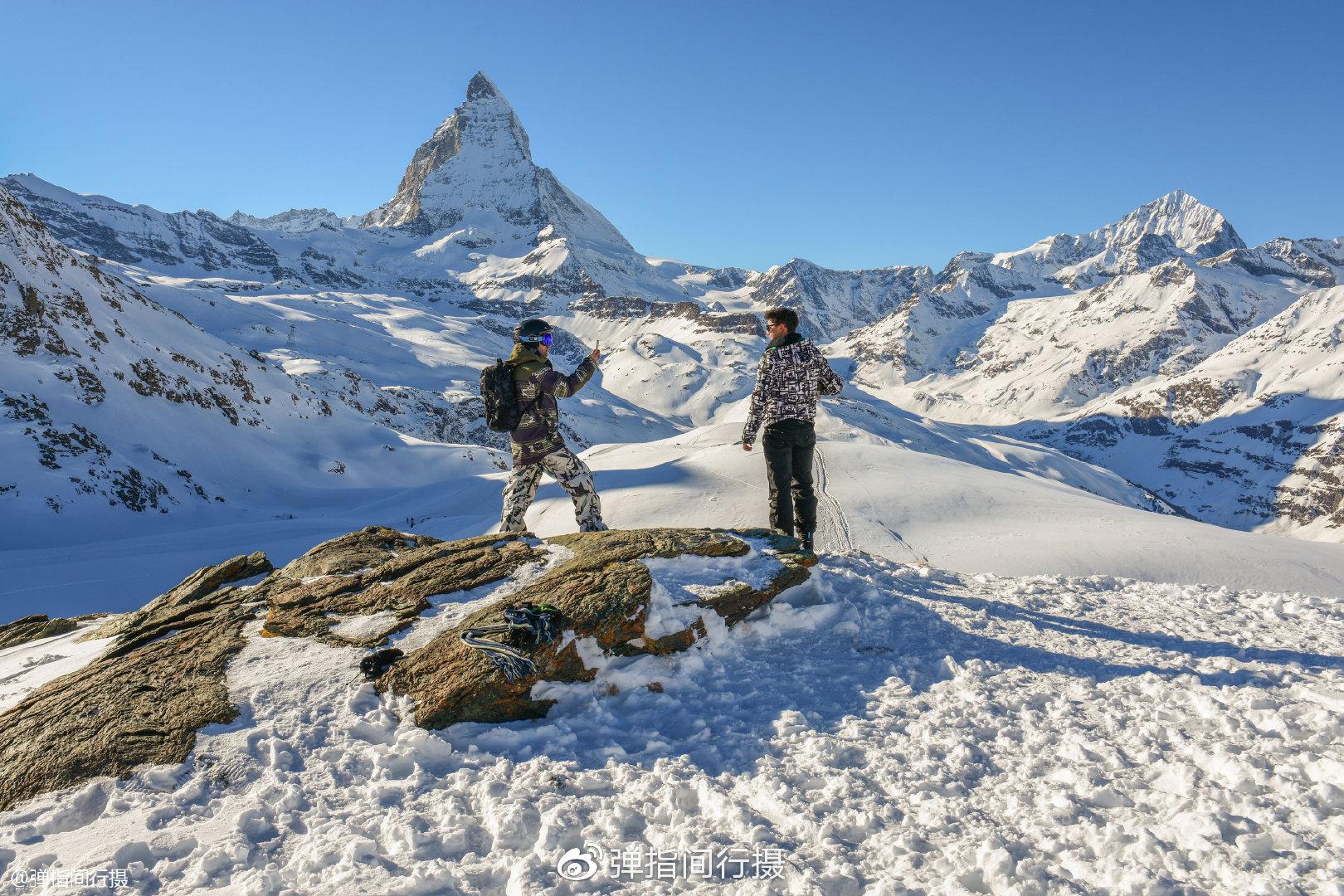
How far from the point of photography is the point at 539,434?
841cm

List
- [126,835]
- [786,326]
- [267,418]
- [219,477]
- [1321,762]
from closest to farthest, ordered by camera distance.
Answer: [126,835], [1321,762], [786,326], [219,477], [267,418]

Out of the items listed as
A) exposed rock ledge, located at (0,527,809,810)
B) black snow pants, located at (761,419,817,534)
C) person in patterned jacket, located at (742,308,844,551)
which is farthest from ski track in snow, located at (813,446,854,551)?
exposed rock ledge, located at (0,527,809,810)

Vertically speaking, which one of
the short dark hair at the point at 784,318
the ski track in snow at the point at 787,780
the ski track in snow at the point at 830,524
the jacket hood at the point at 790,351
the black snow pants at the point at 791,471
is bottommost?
the ski track in snow at the point at 830,524

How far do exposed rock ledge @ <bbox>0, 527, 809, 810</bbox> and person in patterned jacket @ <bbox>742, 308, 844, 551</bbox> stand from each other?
0.87 meters

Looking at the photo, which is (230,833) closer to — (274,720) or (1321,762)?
(274,720)

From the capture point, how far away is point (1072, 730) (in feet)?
14.9

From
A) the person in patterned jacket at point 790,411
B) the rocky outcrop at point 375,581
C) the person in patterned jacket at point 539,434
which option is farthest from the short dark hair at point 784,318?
the rocky outcrop at point 375,581

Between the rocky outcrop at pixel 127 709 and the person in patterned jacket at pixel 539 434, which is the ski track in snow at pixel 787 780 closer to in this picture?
the rocky outcrop at pixel 127 709

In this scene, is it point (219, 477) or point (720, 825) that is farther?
point (219, 477)

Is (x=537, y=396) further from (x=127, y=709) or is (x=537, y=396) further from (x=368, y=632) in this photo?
(x=127, y=709)

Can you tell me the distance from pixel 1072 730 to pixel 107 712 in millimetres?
6936

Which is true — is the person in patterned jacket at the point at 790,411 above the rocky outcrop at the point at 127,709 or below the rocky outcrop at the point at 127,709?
above

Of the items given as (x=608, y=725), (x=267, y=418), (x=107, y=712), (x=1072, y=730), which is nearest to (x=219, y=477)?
(x=267, y=418)

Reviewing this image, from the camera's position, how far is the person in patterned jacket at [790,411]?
326 inches
